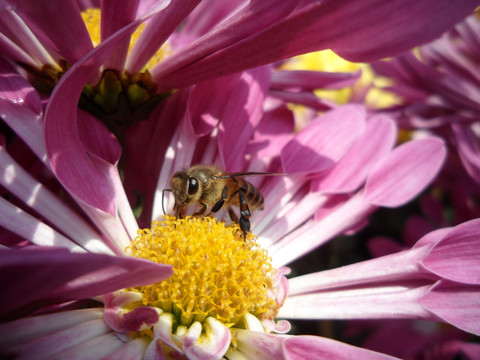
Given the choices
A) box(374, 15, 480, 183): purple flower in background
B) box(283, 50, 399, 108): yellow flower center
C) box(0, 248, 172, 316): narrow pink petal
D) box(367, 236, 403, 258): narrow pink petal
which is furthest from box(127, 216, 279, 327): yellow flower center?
box(283, 50, 399, 108): yellow flower center

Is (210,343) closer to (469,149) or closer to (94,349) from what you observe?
(94,349)

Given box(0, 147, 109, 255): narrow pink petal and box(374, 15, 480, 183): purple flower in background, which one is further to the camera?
box(374, 15, 480, 183): purple flower in background

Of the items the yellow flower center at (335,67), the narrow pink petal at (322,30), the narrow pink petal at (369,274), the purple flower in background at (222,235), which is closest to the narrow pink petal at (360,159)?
the purple flower in background at (222,235)

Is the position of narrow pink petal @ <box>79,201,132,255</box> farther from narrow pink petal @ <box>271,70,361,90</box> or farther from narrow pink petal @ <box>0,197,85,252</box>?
narrow pink petal @ <box>271,70,361,90</box>

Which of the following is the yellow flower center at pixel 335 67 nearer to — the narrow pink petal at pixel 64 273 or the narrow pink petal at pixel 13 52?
the narrow pink petal at pixel 13 52

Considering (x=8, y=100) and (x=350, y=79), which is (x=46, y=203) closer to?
(x=8, y=100)

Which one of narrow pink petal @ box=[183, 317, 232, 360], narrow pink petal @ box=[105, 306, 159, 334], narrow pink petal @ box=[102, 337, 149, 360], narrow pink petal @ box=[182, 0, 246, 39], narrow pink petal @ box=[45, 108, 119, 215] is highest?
narrow pink petal @ box=[182, 0, 246, 39]
